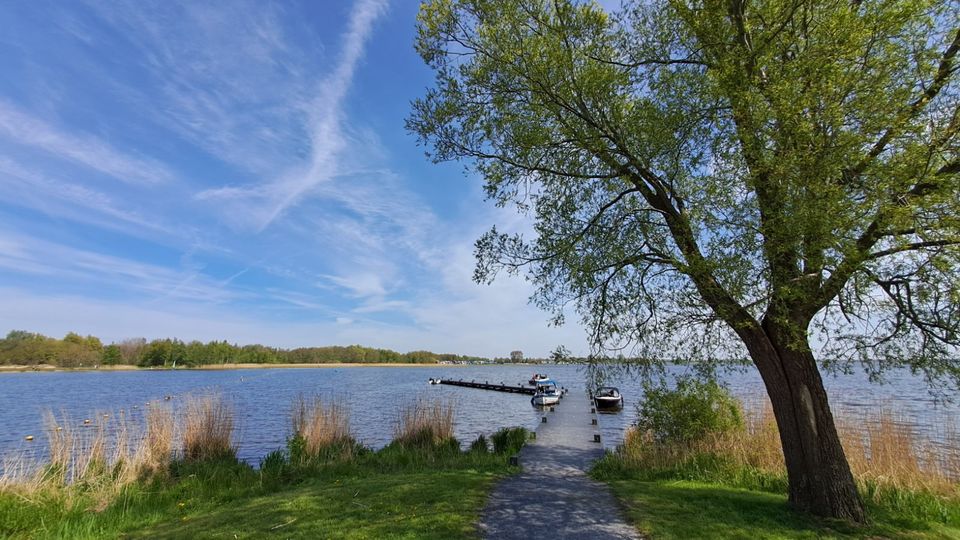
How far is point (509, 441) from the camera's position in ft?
47.2

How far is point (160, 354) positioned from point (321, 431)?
135 meters

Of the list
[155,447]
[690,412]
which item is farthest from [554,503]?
[155,447]

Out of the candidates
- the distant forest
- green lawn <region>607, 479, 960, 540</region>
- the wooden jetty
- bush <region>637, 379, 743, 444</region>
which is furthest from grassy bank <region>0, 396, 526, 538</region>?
the distant forest

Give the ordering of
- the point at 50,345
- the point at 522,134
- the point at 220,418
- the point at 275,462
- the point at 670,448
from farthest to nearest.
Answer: the point at 50,345, the point at 220,418, the point at 275,462, the point at 670,448, the point at 522,134

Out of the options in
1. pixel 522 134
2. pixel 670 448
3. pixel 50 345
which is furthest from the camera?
pixel 50 345

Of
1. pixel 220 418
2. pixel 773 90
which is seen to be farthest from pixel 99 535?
pixel 773 90

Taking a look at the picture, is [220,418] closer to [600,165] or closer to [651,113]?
[600,165]

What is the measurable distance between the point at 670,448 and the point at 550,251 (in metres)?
6.71

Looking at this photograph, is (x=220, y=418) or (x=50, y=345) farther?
(x=50, y=345)

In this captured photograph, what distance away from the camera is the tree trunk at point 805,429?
6793 mm

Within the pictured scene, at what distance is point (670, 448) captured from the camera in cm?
1178

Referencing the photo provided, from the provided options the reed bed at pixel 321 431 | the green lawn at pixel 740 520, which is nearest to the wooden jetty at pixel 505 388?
the reed bed at pixel 321 431

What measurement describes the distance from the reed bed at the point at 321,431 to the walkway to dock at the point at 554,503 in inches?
205

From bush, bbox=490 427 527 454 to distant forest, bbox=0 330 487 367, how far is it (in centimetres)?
13234
